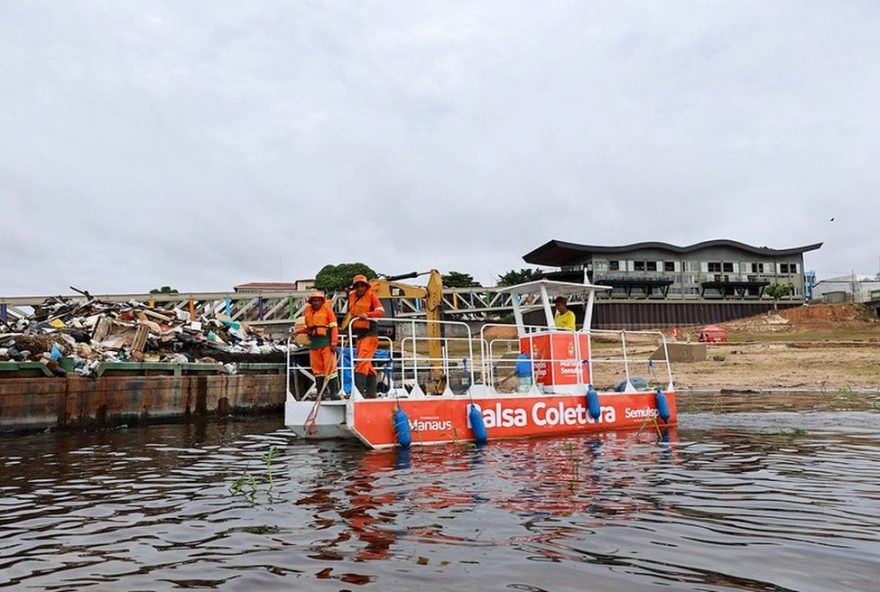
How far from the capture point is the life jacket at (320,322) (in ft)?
36.4

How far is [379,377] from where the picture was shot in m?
13.9

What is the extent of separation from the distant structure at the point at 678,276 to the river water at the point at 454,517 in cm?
4329

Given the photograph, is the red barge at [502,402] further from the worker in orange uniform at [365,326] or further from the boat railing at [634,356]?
the boat railing at [634,356]

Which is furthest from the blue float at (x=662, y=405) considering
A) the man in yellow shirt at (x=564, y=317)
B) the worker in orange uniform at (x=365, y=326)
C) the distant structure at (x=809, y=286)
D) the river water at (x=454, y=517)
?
the distant structure at (x=809, y=286)

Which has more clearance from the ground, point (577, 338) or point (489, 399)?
point (577, 338)

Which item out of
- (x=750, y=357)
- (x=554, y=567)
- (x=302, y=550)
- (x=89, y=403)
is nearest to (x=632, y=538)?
(x=554, y=567)

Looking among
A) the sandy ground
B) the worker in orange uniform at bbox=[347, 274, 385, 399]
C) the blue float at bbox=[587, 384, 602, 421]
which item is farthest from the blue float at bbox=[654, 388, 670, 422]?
the sandy ground

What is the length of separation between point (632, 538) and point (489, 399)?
242 inches

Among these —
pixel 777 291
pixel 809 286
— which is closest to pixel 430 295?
pixel 777 291

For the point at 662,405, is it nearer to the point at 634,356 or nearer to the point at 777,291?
the point at 634,356

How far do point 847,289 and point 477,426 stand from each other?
73.1 metres

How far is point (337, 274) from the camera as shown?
6581 centimetres

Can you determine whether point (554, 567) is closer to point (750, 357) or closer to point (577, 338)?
point (577, 338)

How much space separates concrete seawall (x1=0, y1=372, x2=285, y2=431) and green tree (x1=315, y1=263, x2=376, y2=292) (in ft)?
146
